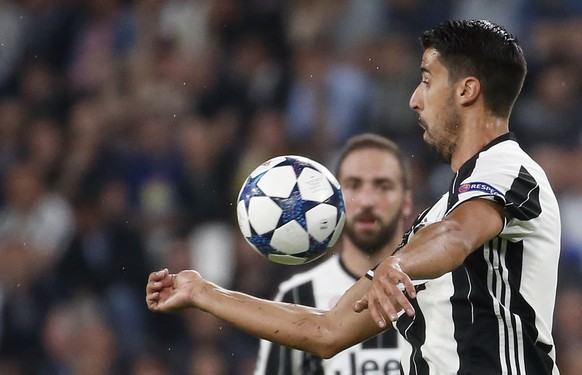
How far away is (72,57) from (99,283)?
2.68 m

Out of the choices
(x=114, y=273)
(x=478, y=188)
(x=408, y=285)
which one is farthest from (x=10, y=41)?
(x=408, y=285)

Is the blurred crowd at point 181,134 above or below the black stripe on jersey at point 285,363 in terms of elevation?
above

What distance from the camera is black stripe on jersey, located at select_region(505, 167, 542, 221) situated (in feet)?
9.68

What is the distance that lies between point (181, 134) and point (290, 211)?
5.51m

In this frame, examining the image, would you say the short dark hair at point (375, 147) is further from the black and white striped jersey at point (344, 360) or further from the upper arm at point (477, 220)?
the upper arm at point (477, 220)

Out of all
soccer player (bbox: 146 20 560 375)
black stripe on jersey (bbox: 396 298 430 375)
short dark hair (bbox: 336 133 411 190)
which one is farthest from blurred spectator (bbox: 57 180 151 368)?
black stripe on jersey (bbox: 396 298 430 375)

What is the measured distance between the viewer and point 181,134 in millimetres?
9258

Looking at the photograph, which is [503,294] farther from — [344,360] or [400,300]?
[344,360]

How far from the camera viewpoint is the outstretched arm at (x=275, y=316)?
3330 mm

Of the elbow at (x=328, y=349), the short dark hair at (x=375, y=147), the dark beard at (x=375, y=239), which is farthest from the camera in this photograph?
the short dark hair at (x=375, y=147)

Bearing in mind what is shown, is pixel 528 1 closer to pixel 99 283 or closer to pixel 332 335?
pixel 99 283

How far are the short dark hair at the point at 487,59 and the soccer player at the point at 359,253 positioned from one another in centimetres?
162

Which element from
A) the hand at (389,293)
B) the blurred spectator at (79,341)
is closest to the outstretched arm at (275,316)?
the hand at (389,293)

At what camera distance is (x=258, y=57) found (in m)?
9.55
